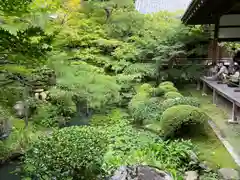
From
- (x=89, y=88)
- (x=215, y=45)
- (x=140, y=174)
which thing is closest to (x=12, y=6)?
(x=140, y=174)

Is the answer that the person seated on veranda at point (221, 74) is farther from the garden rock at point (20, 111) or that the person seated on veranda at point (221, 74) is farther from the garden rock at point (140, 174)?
the garden rock at point (140, 174)

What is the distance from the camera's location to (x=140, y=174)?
3.32 m

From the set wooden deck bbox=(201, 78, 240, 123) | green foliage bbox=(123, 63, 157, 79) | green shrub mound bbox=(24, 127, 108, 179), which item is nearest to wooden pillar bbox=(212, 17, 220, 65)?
wooden deck bbox=(201, 78, 240, 123)

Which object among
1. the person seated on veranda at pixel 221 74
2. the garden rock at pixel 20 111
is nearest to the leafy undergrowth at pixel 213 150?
the person seated on veranda at pixel 221 74

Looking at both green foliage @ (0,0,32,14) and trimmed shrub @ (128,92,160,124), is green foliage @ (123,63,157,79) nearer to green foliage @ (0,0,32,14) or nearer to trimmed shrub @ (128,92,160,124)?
trimmed shrub @ (128,92,160,124)

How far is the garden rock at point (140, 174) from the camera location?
3.27 m

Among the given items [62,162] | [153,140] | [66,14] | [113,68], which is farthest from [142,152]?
[66,14]

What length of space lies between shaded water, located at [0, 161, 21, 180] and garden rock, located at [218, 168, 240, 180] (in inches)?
137

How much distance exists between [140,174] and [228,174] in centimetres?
156

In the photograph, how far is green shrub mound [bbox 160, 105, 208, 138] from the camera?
567cm

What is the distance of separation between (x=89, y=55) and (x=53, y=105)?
8.92 ft

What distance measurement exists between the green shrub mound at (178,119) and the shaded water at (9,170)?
294 centimetres

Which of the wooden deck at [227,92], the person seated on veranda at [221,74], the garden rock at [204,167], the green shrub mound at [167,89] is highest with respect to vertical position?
the person seated on veranda at [221,74]

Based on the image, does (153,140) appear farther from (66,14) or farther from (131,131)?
(66,14)
